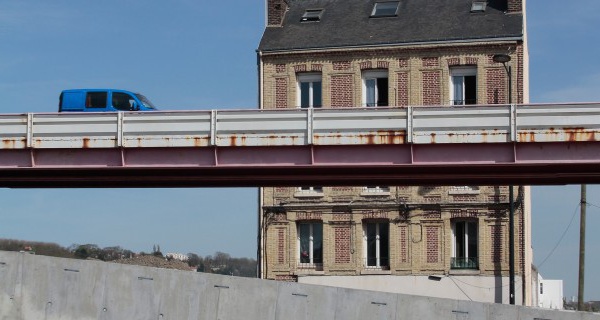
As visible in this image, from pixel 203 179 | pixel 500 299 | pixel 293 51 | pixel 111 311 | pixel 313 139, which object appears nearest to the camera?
→ pixel 111 311

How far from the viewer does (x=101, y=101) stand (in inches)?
1401

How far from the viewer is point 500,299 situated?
42656mm

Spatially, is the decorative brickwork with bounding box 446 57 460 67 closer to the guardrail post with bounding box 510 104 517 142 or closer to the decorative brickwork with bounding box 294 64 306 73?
the decorative brickwork with bounding box 294 64 306 73

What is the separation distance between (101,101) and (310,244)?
511 inches

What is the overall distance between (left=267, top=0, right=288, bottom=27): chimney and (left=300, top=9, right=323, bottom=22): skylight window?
1.00 metres

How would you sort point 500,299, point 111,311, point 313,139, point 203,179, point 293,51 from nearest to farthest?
1. point 111,311
2. point 313,139
3. point 203,179
4. point 500,299
5. point 293,51

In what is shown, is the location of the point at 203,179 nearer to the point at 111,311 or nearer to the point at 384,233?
the point at 111,311

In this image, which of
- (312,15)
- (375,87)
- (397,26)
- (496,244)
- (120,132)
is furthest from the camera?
(312,15)

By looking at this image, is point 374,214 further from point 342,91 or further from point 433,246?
point 342,91

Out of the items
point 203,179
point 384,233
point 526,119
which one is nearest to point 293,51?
point 384,233

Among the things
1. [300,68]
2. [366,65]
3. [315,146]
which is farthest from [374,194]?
[315,146]

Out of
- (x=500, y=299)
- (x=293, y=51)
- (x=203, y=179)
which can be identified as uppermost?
(x=293, y=51)

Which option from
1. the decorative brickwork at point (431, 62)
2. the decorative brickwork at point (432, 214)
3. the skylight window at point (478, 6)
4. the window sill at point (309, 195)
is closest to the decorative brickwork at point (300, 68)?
the decorative brickwork at point (431, 62)

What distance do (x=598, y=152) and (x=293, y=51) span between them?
21144mm
